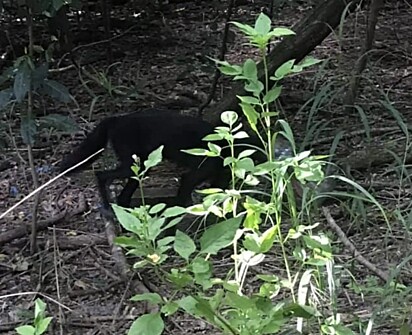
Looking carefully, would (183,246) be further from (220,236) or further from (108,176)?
(108,176)

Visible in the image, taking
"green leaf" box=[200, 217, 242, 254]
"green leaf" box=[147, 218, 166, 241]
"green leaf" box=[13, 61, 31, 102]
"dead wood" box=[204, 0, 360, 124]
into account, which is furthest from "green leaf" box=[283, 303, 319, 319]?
"dead wood" box=[204, 0, 360, 124]

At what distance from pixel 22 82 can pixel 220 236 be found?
1.22 m

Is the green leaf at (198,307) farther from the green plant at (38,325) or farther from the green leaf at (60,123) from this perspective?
the green leaf at (60,123)

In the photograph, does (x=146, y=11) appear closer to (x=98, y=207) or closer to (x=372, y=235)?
(x=98, y=207)

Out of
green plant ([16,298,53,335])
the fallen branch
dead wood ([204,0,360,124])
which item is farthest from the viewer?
dead wood ([204,0,360,124])

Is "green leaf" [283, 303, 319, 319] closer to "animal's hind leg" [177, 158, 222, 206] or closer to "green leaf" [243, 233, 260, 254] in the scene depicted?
"green leaf" [243, 233, 260, 254]

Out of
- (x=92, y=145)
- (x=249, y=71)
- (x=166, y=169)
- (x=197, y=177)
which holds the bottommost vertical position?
(x=166, y=169)

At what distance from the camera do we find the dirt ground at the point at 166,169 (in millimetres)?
2490

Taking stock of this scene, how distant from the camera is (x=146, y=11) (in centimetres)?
555

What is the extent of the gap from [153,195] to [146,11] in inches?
102

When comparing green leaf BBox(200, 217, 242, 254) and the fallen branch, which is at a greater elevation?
green leaf BBox(200, 217, 242, 254)

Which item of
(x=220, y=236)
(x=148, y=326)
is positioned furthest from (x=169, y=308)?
(x=220, y=236)

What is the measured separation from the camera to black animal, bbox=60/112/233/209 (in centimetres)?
301

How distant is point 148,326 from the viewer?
4.86 feet
